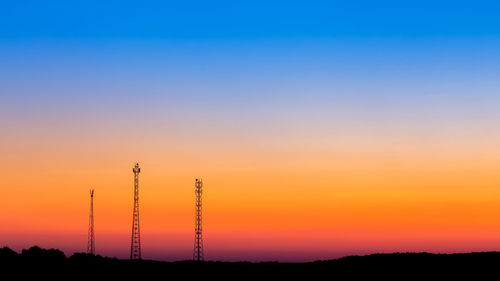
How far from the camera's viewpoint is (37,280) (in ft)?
219

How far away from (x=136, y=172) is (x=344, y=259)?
1026 inches

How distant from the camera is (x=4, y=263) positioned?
72188mm

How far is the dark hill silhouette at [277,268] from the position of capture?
67.2m

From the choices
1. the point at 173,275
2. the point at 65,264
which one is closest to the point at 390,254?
the point at 173,275

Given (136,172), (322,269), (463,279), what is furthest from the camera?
(136,172)

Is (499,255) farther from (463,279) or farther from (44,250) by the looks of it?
(44,250)

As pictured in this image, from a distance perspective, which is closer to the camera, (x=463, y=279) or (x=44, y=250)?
(x=463, y=279)

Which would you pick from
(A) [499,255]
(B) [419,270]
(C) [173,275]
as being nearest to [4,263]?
(C) [173,275]

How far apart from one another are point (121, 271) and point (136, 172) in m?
18.8

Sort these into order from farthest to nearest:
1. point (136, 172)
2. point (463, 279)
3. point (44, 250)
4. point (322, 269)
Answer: point (136, 172) < point (44, 250) < point (322, 269) < point (463, 279)

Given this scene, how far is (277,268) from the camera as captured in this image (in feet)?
233

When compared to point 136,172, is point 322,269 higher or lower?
lower

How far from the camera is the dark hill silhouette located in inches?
2648

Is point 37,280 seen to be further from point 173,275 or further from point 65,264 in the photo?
point 173,275
